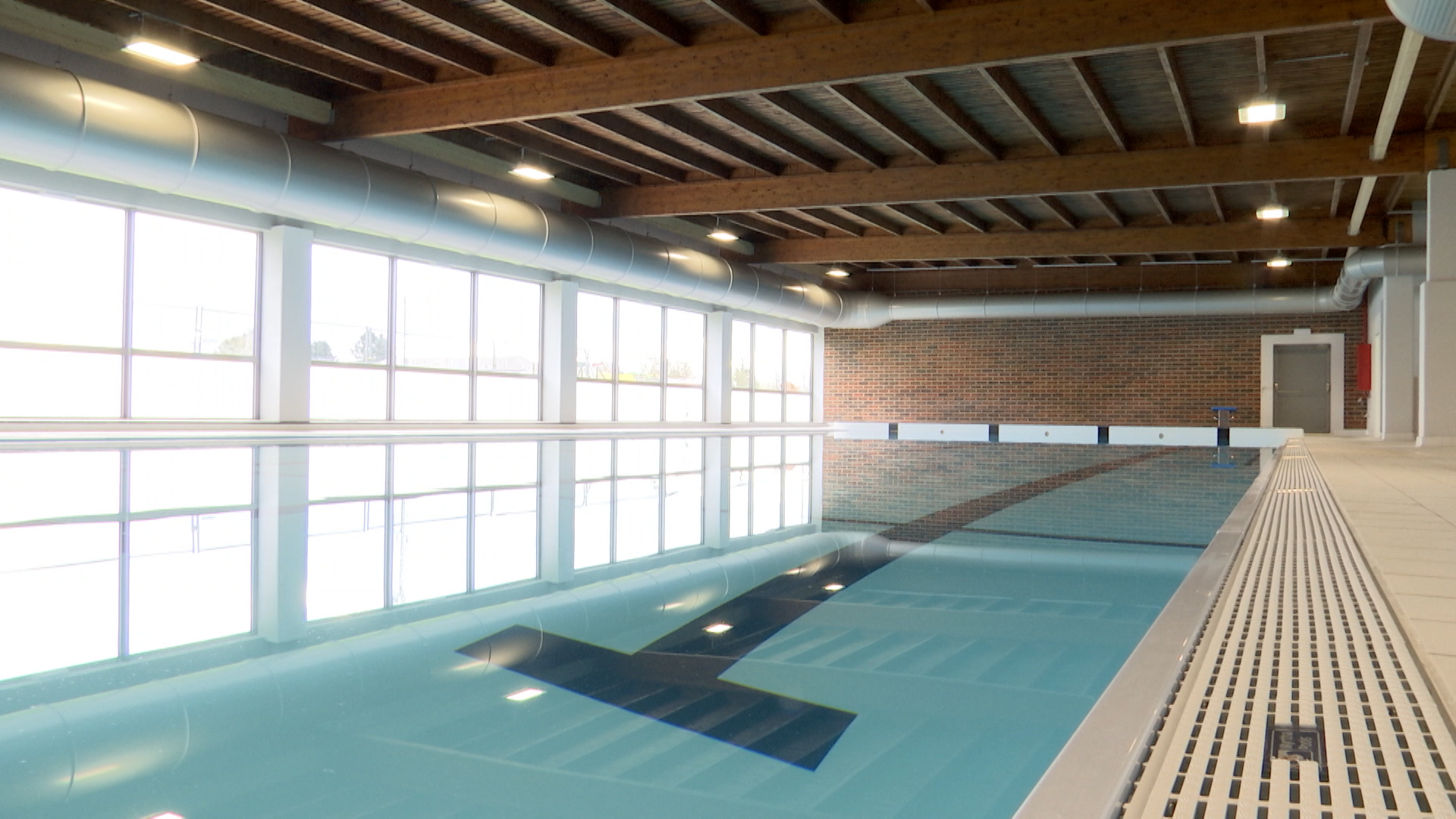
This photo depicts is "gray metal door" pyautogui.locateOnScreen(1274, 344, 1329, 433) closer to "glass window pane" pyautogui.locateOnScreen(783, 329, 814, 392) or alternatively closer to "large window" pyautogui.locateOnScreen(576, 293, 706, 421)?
"glass window pane" pyautogui.locateOnScreen(783, 329, 814, 392)

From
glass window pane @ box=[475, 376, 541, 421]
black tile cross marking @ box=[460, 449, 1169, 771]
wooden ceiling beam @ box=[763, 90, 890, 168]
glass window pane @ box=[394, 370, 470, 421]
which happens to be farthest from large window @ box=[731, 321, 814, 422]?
black tile cross marking @ box=[460, 449, 1169, 771]

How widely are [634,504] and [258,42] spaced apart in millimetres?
6389

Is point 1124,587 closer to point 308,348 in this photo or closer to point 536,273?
point 308,348

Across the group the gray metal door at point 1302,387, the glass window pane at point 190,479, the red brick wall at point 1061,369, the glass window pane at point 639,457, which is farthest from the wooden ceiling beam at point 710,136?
the gray metal door at point 1302,387

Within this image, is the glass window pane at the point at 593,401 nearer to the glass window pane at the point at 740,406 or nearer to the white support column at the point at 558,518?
the glass window pane at the point at 740,406

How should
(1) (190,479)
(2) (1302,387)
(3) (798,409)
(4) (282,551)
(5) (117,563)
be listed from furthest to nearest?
(3) (798,409) < (2) (1302,387) < (1) (190,479) < (4) (282,551) < (5) (117,563)

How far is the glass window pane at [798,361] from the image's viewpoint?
25.4 meters

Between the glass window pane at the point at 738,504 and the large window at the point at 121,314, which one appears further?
the large window at the point at 121,314

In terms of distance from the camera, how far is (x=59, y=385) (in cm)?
1098

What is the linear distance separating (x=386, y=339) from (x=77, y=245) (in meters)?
4.34

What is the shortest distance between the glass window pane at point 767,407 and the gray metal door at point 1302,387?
11230 mm

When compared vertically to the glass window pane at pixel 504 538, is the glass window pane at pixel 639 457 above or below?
above

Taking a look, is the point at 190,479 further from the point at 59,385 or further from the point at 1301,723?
the point at 1301,723

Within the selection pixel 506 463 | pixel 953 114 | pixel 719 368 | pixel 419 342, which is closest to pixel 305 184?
pixel 506 463
